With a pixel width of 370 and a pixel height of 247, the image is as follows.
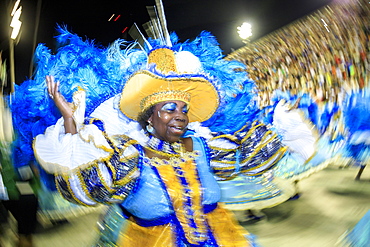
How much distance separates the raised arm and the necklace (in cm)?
47

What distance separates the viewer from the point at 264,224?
2936 millimetres

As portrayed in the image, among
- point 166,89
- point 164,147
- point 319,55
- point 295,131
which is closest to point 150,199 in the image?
point 164,147

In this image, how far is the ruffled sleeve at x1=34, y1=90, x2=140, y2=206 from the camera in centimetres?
145

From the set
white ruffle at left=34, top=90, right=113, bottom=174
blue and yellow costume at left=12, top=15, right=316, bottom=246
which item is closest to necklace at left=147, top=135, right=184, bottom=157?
blue and yellow costume at left=12, top=15, right=316, bottom=246

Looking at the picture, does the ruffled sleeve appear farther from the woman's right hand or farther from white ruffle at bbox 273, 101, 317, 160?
white ruffle at bbox 273, 101, 317, 160

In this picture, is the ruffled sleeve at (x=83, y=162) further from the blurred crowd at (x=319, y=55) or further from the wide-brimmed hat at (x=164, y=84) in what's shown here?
the blurred crowd at (x=319, y=55)

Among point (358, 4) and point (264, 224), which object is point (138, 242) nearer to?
point (264, 224)

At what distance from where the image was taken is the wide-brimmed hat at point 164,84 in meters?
1.72

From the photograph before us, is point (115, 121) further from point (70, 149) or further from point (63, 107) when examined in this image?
point (70, 149)

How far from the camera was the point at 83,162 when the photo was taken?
1.46 m

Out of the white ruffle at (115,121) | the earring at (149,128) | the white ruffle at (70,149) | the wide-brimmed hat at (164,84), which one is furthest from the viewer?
the white ruffle at (115,121)

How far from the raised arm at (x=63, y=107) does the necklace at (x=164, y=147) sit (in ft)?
1.55

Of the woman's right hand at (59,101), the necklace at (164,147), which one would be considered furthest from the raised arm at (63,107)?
the necklace at (164,147)

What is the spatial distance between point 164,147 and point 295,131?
83cm
